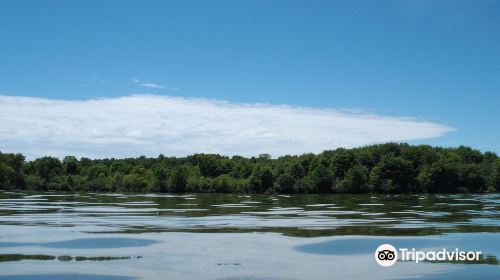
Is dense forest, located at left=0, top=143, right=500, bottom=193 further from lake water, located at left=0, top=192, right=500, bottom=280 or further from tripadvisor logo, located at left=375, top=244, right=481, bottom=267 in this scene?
tripadvisor logo, located at left=375, top=244, right=481, bottom=267

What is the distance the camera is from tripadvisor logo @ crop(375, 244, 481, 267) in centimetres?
1575

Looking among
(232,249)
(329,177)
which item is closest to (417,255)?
(232,249)

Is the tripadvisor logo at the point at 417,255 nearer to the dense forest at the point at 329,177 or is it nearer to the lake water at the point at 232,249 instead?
the lake water at the point at 232,249

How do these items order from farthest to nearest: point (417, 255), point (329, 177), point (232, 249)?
1. point (329, 177)
2. point (232, 249)
3. point (417, 255)

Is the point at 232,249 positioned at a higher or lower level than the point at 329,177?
lower

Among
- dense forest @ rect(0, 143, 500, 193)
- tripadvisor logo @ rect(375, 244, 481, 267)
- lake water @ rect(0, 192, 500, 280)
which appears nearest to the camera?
lake water @ rect(0, 192, 500, 280)

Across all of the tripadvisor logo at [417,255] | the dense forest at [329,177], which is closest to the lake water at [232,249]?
the tripadvisor logo at [417,255]

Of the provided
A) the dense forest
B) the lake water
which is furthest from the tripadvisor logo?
the dense forest

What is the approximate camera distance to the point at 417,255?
16438 mm

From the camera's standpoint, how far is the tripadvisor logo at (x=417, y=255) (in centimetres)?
1575

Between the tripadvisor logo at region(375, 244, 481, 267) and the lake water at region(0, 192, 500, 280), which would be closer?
the lake water at region(0, 192, 500, 280)

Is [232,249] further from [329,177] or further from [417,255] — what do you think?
[329,177]

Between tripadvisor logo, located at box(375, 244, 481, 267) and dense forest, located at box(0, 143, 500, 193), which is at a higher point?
dense forest, located at box(0, 143, 500, 193)

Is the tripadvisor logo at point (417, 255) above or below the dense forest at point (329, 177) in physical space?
below
